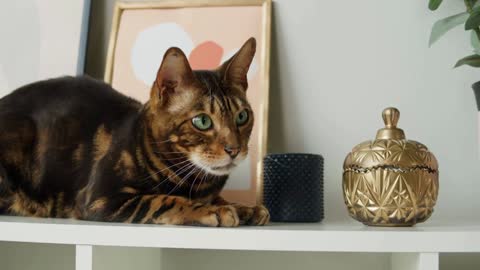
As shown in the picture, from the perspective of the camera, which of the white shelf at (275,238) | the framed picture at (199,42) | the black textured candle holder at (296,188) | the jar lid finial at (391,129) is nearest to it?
the white shelf at (275,238)

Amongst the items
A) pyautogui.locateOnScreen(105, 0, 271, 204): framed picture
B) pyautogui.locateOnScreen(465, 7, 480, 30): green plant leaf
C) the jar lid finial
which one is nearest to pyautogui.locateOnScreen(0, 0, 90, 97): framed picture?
pyautogui.locateOnScreen(105, 0, 271, 204): framed picture

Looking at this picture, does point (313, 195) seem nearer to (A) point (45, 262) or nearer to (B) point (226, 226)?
(B) point (226, 226)

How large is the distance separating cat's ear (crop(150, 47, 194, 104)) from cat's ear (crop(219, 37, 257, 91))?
7 centimetres

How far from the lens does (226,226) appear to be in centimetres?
72

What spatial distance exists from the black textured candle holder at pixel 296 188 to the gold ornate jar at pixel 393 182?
0.40 feet

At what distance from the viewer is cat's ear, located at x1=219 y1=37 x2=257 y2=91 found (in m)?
0.81

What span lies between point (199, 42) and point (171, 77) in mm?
323

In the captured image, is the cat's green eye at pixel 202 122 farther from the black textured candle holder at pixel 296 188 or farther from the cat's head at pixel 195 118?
the black textured candle holder at pixel 296 188

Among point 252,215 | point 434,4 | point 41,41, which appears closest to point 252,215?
point 252,215

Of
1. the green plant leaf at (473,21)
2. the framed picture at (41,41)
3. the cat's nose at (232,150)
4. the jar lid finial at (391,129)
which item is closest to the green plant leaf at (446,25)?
the green plant leaf at (473,21)

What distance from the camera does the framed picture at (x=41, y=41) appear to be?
110 centimetres

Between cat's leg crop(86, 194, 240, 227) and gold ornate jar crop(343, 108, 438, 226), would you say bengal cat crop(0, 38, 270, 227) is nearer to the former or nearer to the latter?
cat's leg crop(86, 194, 240, 227)

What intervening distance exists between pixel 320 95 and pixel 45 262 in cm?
69

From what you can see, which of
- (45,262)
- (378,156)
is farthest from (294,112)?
(45,262)
